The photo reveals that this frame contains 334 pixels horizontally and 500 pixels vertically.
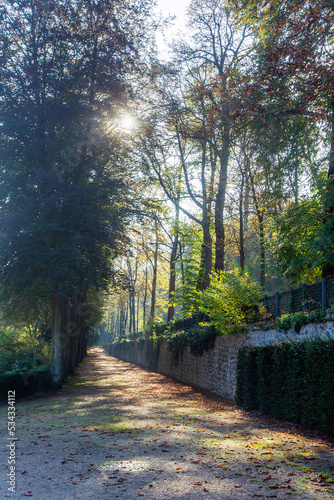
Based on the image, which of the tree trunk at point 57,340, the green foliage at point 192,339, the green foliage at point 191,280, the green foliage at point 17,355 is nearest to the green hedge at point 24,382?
the green foliage at point 17,355

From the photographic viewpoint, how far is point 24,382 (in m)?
14.7

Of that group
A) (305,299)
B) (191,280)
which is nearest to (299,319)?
(305,299)

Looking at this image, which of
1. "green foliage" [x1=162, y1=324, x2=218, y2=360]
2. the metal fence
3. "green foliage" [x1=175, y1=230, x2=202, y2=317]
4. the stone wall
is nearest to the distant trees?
"green foliage" [x1=162, y1=324, x2=218, y2=360]

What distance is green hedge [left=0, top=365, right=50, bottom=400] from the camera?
46.4ft

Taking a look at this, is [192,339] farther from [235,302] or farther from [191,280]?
[191,280]

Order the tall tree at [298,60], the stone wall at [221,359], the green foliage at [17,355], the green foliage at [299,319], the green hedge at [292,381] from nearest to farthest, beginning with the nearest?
the tall tree at [298,60], the green hedge at [292,381], the green foliage at [299,319], the stone wall at [221,359], the green foliage at [17,355]

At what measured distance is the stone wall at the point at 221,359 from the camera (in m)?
9.86

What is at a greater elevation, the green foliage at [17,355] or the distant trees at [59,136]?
the distant trees at [59,136]

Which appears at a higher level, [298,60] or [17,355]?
[298,60]

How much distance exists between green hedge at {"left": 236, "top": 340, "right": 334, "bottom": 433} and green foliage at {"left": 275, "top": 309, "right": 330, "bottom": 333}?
0.81 metres

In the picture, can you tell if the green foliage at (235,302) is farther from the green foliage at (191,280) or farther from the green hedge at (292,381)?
the green foliage at (191,280)

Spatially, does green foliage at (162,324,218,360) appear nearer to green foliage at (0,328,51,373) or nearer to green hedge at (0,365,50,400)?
green hedge at (0,365,50,400)

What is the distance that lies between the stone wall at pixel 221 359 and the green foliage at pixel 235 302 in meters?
0.59

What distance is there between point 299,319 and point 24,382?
1026 centimetres
